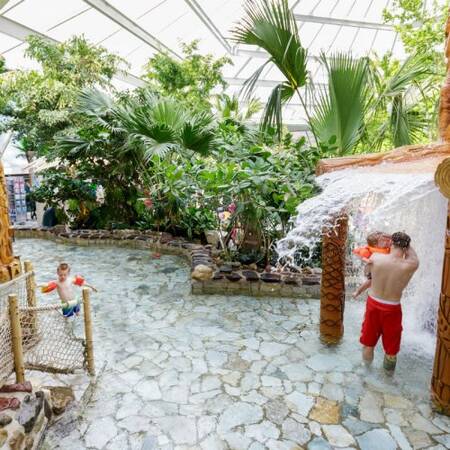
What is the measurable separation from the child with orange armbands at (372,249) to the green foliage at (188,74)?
24.3 ft

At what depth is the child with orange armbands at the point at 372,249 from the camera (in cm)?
317

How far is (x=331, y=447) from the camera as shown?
2.35 metres

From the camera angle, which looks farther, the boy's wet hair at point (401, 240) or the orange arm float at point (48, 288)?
the orange arm float at point (48, 288)

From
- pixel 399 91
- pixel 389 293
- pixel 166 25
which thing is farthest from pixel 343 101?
pixel 166 25

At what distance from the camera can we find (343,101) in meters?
3.80

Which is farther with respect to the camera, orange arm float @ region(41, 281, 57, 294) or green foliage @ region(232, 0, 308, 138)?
green foliage @ region(232, 0, 308, 138)

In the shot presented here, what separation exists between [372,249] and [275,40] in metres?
2.16

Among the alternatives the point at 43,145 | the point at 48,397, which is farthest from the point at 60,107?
the point at 48,397

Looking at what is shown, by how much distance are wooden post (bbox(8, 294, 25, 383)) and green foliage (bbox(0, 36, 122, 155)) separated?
6.95 m

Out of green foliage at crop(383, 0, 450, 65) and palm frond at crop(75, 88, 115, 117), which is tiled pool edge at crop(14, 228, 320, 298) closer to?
palm frond at crop(75, 88, 115, 117)

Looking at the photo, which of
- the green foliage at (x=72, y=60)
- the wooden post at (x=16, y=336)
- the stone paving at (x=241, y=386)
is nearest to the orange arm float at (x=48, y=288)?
the stone paving at (x=241, y=386)

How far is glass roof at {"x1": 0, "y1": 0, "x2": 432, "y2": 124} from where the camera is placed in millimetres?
8359

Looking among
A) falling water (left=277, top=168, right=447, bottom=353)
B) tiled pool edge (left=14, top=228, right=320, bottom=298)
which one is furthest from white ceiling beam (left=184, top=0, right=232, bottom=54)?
falling water (left=277, top=168, right=447, bottom=353)

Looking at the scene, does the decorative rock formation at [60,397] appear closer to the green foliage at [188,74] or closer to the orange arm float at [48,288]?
the orange arm float at [48,288]
